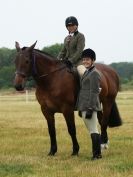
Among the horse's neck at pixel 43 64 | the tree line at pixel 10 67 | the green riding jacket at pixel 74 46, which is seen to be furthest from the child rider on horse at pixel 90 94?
the tree line at pixel 10 67

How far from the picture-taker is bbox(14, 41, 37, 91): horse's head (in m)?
8.94

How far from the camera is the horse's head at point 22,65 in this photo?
894 cm

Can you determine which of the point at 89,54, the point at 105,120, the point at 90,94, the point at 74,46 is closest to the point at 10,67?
the point at 105,120

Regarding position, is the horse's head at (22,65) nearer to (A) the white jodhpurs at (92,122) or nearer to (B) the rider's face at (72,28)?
(B) the rider's face at (72,28)

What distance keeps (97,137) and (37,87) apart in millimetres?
1697

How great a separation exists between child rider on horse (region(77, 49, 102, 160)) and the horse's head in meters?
1.12

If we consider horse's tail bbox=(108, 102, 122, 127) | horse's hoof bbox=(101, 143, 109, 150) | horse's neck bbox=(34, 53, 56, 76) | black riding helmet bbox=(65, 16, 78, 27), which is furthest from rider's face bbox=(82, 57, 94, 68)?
horse's tail bbox=(108, 102, 122, 127)

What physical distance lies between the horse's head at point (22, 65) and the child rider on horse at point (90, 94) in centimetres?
112

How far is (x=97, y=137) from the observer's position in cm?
904

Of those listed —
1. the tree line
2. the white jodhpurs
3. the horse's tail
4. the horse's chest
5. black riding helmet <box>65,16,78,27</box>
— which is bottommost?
the tree line

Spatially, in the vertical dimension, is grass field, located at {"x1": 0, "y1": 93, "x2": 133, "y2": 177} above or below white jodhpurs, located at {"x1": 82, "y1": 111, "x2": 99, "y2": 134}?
below

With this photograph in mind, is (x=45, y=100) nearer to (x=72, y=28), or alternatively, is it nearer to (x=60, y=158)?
(x=60, y=158)

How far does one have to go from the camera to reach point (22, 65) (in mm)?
9109

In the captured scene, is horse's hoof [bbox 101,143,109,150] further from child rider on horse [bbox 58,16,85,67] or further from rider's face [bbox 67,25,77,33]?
rider's face [bbox 67,25,77,33]
